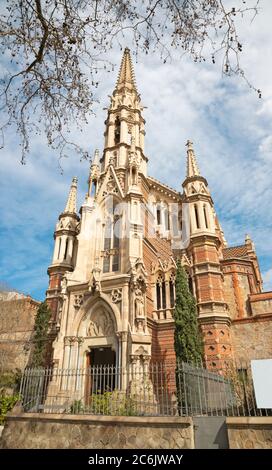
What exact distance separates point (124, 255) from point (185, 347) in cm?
662

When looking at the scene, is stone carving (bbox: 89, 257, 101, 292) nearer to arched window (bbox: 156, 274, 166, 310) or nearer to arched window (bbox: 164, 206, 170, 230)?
arched window (bbox: 156, 274, 166, 310)

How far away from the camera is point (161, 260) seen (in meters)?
22.9

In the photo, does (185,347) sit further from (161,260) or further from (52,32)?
(52,32)

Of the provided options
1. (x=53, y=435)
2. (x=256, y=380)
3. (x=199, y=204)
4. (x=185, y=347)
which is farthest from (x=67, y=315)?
(x=256, y=380)

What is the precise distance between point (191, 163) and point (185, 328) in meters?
14.1

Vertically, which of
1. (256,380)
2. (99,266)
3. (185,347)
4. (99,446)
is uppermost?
(99,266)

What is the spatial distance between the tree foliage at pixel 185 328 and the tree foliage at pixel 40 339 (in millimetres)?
9329

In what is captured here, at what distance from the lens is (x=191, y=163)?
25.8 metres

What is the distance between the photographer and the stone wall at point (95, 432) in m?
7.72

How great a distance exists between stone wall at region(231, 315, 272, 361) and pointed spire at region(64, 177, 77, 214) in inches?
638

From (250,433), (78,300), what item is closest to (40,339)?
(78,300)

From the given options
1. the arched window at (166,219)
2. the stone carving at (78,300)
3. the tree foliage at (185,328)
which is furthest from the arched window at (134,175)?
the stone carving at (78,300)

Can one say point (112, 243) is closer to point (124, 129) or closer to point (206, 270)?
point (206, 270)

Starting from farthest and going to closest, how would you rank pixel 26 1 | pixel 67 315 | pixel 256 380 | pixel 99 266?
A: pixel 99 266 → pixel 67 315 → pixel 256 380 → pixel 26 1
